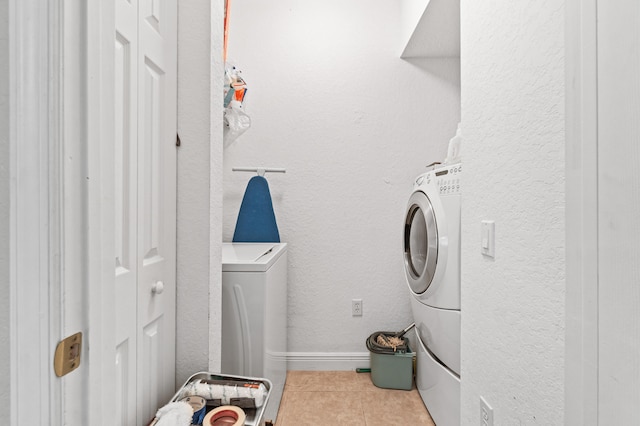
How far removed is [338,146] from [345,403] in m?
1.52

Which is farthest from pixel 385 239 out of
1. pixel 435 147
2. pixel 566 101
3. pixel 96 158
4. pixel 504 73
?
pixel 96 158

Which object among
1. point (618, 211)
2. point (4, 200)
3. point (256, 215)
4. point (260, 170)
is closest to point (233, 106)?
point (260, 170)

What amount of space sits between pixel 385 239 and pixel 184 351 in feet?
4.87

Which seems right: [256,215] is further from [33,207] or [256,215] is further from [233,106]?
[33,207]

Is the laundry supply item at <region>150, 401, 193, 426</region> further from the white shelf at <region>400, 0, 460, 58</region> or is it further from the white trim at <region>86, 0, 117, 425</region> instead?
the white shelf at <region>400, 0, 460, 58</region>

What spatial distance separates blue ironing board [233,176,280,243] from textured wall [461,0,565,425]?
51.4 inches

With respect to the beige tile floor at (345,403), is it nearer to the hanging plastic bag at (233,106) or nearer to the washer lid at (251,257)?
the washer lid at (251,257)

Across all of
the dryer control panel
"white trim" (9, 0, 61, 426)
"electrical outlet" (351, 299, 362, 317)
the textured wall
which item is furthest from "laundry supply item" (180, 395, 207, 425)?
"electrical outlet" (351, 299, 362, 317)

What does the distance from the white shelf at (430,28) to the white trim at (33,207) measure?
179 centimetres

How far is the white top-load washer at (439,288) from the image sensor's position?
1.50m

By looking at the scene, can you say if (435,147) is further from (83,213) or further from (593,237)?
(83,213)

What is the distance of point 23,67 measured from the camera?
1.23 ft

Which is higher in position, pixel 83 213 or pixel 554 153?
pixel 554 153

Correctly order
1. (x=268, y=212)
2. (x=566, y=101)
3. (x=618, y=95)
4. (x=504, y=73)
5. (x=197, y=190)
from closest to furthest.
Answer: (x=618, y=95) → (x=566, y=101) → (x=504, y=73) → (x=197, y=190) → (x=268, y=212)
